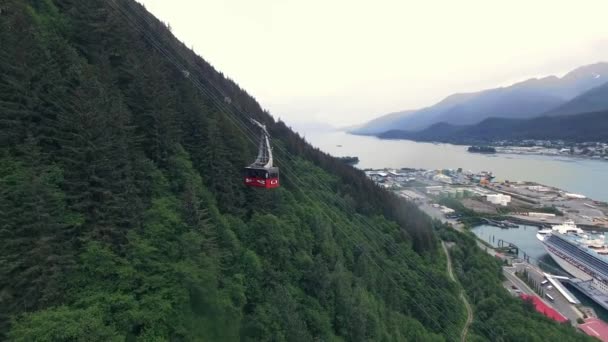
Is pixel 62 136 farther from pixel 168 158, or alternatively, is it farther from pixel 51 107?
pixel 168 158

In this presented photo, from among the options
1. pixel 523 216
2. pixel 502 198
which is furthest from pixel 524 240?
pixel 502 198

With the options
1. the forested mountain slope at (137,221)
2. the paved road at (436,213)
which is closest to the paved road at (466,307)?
the forested mountain slope at (137,221)

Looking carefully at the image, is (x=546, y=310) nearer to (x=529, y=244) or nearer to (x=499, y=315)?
(x=499, y=315)

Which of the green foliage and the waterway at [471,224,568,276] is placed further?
the waterway at [471,224,568,276]

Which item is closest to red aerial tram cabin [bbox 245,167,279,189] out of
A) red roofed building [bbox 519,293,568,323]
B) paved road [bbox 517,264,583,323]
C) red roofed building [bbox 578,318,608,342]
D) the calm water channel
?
red roofed building [bbox 519,293,568,323]

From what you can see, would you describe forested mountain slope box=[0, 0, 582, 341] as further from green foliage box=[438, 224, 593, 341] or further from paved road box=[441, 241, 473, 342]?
paved road box=[441, 241, 473, 342]

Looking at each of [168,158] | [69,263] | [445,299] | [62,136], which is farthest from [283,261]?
[445,299]
